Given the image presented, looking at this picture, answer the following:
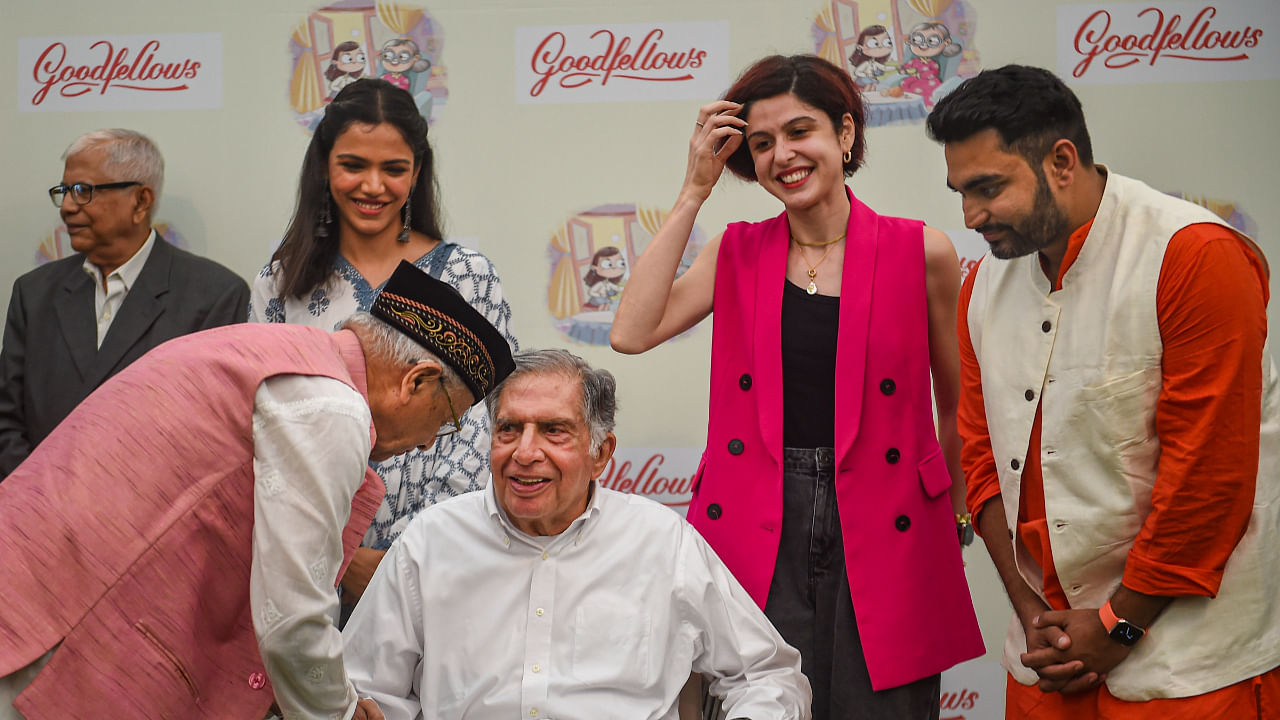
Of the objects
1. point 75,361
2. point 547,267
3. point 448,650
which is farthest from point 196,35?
point 448,650

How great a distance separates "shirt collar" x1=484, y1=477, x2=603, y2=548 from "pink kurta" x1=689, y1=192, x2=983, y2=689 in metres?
0.27

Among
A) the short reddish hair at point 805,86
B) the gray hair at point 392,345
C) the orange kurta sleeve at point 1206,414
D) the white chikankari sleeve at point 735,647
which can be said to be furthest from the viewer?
the short reddish hair at point 805,86

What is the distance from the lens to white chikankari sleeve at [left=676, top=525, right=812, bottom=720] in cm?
234

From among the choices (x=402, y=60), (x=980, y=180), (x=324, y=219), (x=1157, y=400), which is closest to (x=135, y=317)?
(x=324, y=219)

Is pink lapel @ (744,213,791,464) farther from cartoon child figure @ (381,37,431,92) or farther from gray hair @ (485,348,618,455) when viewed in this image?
cartoon child figure @ (381,37,431,92)

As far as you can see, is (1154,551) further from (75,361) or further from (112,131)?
(112,131)

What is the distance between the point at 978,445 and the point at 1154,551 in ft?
1.47

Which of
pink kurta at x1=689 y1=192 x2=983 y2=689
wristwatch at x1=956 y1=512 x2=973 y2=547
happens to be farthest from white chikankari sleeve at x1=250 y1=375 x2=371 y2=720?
wristwatch at x1=956 y1=512 x2=973 y2=547

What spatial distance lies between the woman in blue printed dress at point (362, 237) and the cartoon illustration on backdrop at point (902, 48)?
1449 mm

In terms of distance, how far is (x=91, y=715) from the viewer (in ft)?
5.42

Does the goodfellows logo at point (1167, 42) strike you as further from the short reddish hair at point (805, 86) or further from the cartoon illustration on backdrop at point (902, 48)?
the short reddish hair at point (805, 86)

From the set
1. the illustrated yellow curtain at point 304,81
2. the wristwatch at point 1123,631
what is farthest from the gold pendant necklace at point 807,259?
the illustrated yellow curtain at point 304,81

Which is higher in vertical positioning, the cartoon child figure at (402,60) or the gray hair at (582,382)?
the cartoon child figure at (402,60)

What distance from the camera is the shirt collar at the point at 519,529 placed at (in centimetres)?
250
